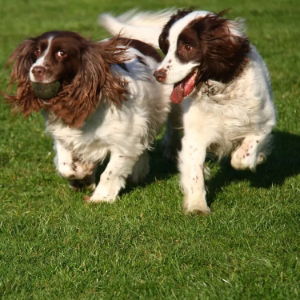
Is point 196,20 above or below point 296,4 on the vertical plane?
above

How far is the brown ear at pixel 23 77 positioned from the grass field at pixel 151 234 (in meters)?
0.77

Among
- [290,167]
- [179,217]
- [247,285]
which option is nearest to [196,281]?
[247,285]

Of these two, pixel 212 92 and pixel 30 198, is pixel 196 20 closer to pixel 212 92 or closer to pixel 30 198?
pixel 212 92

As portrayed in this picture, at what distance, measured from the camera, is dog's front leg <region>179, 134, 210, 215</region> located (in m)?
5.71

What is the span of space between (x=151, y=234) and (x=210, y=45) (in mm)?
1373

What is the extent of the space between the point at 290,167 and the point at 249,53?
148 centimetres

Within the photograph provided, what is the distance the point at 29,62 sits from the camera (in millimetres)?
5711

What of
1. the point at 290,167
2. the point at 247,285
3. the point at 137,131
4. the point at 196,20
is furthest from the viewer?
the point at 290,167

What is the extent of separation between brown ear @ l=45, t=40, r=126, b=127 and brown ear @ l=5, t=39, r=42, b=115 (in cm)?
14

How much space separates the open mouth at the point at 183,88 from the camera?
545 cm

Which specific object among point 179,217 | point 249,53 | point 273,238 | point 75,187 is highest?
point 249,53

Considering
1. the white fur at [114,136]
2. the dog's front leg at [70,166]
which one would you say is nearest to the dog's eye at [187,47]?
the white fur at [114,136]

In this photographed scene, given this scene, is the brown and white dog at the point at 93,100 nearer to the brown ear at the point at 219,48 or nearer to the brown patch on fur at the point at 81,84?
the brown patch on fur at the point at 81,84

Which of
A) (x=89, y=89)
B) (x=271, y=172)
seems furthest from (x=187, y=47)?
(x=271, y=172)
